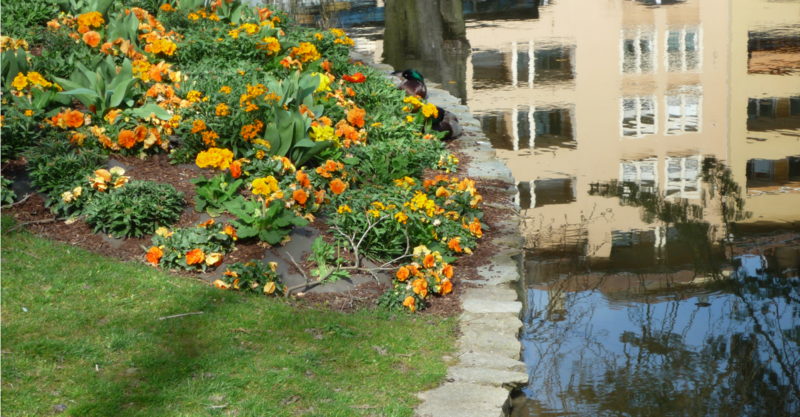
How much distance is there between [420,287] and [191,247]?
1.39 m

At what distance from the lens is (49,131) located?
5039 mm

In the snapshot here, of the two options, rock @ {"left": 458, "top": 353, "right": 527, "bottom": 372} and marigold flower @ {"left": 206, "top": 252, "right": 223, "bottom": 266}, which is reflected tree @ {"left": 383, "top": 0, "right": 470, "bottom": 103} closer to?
marigold flower @ {"left": 206, "top": 252, "right": 223, "bottom": 266}

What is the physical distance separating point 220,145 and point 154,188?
78 centimetres

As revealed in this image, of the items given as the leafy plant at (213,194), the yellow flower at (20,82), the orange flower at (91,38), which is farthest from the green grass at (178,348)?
the orange flower at (91,38)

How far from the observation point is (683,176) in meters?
7.18

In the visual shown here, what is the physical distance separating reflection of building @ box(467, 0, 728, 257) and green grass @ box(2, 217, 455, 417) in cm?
259

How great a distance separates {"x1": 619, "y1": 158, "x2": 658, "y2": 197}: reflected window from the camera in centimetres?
692

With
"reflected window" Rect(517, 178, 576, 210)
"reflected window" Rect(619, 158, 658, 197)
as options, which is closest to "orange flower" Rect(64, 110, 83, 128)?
"reflected window" Rect(517, 178, 576, 210)

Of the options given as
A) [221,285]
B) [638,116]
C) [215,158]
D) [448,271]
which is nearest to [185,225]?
[215,158]

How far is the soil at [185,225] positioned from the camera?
14.3 ft

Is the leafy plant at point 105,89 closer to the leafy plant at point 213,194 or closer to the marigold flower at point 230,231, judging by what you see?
the leafy plant at point 213,194

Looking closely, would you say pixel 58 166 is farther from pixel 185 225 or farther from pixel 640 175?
pixel 640 175

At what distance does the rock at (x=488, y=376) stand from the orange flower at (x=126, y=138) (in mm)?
2780

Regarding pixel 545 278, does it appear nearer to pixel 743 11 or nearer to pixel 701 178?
pixel 701 178
